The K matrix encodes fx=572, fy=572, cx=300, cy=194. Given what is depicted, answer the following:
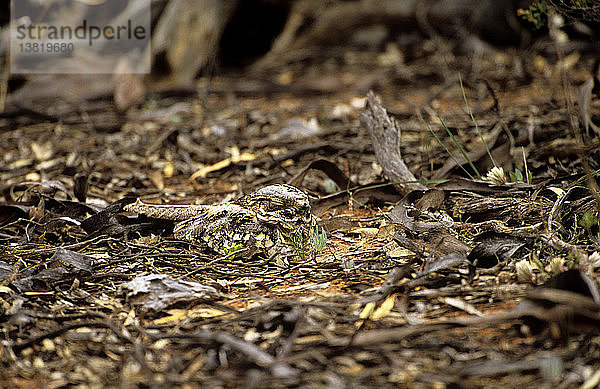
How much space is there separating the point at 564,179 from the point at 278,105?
256 cm

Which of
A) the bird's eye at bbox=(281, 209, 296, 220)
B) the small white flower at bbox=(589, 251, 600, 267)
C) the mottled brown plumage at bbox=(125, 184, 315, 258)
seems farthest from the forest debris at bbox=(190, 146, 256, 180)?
the small white flower at bbox=(589, 251, 600, 267)

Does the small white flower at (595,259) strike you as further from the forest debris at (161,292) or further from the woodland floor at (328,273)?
the forest debris at (161,292)

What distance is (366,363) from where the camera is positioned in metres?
1.35

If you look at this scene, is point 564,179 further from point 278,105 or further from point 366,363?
point 278,105

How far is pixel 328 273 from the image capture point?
6.02ft

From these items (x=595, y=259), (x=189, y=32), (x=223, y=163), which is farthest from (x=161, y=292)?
(x=189, y=32)

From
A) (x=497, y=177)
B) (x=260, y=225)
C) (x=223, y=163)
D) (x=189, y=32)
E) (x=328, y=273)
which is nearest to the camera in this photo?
(x=328, y=273)

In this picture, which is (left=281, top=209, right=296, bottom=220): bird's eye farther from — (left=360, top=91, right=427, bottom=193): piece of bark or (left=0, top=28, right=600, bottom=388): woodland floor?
(left=360, top=91, right=427, bottom=193): piece of bark

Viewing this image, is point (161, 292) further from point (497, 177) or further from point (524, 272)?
point (497, 177)

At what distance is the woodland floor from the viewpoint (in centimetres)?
133

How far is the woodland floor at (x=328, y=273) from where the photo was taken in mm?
1334

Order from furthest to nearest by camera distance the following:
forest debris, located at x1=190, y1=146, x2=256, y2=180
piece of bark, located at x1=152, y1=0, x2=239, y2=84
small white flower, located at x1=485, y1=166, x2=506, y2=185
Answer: piece of bark, located at x1=152, y1=0, x2=239, y2=84 < forest debris, located at x1=190, y1=146, x2=256, y2=180 < small white flower, located at x1=485, y1=166, x2=506, y2=185

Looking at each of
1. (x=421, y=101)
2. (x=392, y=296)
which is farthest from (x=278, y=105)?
(x=392, y=296)

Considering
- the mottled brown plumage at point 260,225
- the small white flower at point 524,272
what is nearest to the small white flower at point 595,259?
the small white flower at point 524,272
